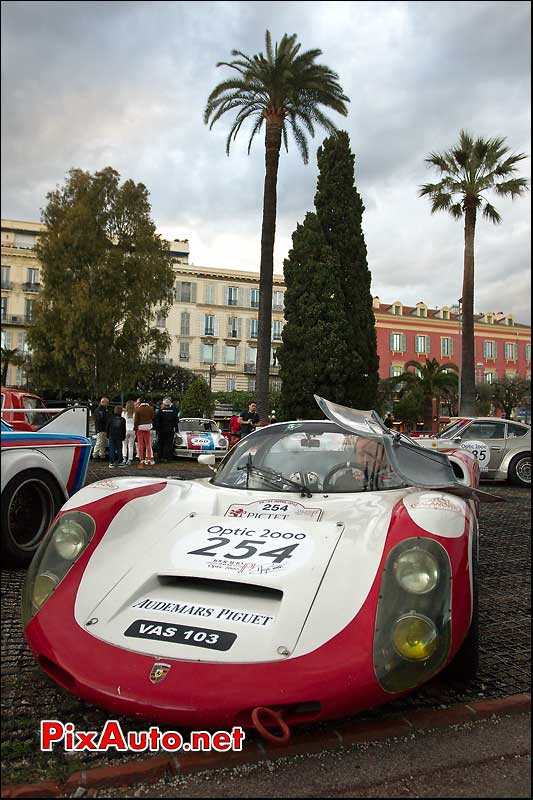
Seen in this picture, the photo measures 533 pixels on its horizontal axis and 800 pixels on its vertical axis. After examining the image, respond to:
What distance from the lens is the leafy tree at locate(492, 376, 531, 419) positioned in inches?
1864

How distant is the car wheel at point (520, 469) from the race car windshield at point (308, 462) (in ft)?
→ 29.5

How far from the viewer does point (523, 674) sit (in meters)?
2.86

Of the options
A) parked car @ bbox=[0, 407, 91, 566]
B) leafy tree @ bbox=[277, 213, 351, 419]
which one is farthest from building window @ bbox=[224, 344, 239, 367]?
parked car @ bbox=[0, 407, 91, 566]

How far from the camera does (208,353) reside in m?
57.2

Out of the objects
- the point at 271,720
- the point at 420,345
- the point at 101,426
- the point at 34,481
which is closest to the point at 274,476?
the point at 271,720

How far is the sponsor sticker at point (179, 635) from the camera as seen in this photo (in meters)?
2.20

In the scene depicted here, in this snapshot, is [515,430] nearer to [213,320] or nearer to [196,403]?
[196,403]

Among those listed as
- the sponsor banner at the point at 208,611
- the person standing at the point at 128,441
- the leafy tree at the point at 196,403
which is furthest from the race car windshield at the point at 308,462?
the leafy tree at the point at 196,403

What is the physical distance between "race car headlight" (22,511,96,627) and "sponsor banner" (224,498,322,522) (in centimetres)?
70

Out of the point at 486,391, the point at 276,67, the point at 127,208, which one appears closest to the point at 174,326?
the point at 486,391

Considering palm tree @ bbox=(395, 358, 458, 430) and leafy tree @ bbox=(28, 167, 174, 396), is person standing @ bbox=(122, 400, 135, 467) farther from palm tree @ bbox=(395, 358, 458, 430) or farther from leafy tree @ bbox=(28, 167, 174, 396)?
palm tree @ bbox=(395, 358, 458, 430)

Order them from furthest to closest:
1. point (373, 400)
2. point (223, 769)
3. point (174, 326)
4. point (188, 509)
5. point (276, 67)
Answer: point (174, 326) < point (373, 400) < point (276, 67) < point (188, 509) < point (223, 769)

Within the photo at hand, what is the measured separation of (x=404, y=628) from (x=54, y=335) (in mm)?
23430

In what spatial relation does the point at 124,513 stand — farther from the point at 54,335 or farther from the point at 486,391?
the point at 486,391
